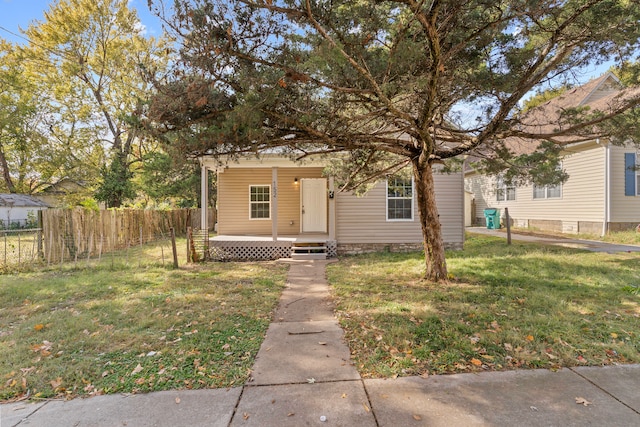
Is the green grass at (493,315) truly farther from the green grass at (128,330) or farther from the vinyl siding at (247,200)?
the vinyl siding at (247,200)

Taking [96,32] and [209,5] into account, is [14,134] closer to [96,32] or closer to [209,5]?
[96,32]

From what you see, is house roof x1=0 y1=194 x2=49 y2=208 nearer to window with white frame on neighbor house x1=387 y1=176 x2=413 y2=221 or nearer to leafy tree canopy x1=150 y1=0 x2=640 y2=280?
leafy tree canopy x1=150 y1=0 x2=640 y2=280

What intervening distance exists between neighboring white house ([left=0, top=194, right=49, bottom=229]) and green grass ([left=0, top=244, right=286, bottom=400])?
1769 cm

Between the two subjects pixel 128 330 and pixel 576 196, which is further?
pixel 576 196

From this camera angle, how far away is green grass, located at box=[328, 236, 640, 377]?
3100 millimetres

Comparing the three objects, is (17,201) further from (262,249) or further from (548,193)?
(548,193)

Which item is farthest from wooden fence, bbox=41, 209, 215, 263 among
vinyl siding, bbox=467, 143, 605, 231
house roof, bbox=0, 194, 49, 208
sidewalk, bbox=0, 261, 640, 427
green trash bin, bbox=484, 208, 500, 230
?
green trash bin, bbox=484, 208, 500, 230

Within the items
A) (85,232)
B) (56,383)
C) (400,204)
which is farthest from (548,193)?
(85,232)

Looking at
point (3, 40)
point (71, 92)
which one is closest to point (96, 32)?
point (71, 92)

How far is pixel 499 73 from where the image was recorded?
4.46m

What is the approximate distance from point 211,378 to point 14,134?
26631 millimetres

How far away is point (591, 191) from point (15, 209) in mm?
31488

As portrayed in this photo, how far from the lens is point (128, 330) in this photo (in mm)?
3934

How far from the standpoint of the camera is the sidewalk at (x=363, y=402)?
7.34 ft
